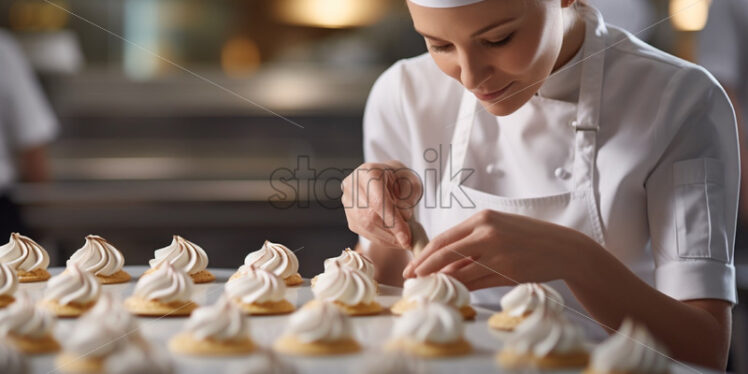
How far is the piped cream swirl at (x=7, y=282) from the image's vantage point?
128 cm

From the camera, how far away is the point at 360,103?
3.94m

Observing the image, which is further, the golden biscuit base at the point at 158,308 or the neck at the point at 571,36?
the neck at the point at 571,36

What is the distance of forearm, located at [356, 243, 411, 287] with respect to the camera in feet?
5.65

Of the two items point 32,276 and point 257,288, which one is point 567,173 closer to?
point 257,288

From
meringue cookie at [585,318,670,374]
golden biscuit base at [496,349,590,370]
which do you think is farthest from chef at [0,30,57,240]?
meringue cookie at [585,318,670,374]

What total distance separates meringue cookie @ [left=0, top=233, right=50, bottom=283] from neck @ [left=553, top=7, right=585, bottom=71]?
104 centimetres

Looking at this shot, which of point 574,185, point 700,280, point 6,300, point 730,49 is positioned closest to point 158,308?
point 6,300

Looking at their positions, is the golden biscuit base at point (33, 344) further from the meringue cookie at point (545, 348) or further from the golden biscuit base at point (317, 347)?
the meringue cookie at point (545, 348)

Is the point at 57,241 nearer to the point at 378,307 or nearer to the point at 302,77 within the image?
the point at 302,77

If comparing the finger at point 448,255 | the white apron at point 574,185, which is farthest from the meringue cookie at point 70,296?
the white apron at point 574,185

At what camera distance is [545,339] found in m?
1.02

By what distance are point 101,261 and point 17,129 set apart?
217 cm

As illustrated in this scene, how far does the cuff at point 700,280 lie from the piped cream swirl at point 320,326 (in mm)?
625

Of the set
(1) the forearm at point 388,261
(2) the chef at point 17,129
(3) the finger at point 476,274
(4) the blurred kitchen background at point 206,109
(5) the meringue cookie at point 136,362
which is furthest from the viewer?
(4) the blurred kitchen background at point 206,109
